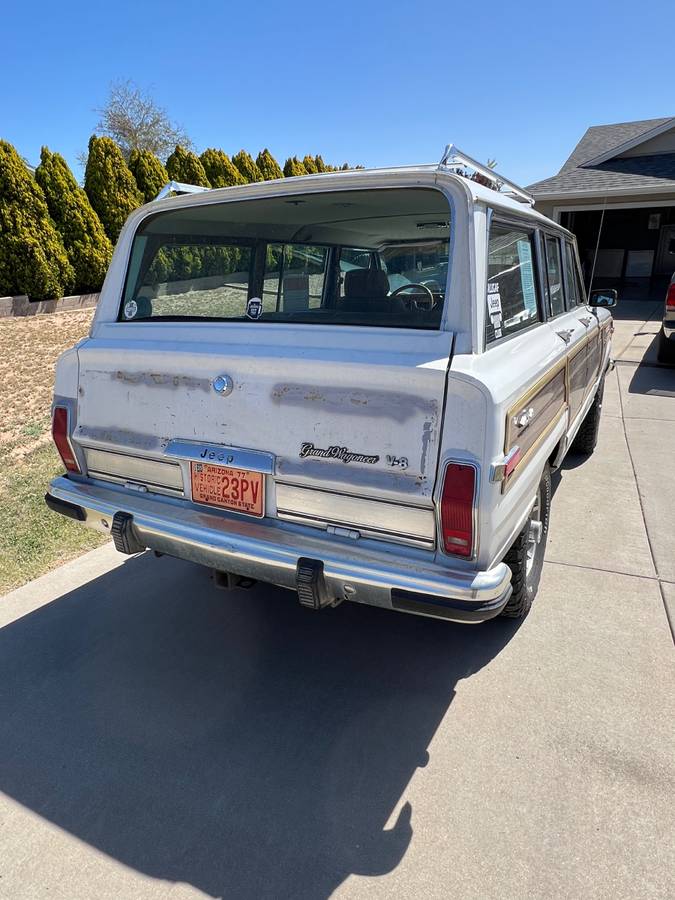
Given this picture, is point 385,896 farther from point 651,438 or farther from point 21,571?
point 651,438

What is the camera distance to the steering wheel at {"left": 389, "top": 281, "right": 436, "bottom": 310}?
313 cm

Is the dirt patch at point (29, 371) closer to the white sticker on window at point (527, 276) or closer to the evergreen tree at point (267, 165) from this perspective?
the white sticker on window at point (527, 276)

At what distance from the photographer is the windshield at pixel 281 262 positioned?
2.93 m

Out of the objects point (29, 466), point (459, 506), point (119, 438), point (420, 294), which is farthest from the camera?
point (29, 466)

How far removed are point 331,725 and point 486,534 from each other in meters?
1.10

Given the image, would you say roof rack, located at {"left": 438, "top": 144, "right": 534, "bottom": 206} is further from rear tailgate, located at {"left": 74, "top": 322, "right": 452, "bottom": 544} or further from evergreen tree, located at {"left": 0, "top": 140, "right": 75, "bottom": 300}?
evergreen tree, located at {"left": 0, "top": 140, "right": 75, "bottom": 300}

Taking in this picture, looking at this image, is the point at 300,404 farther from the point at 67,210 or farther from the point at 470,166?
the point at 67,210

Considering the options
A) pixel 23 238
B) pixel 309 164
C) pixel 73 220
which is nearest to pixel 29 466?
pixel 23 238

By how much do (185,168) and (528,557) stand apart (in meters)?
15.9

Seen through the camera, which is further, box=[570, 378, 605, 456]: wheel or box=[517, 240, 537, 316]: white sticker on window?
box=[570, 378, 605, 456]: wheel

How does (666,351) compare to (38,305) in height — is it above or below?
below

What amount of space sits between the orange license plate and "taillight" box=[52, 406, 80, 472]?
76 cm

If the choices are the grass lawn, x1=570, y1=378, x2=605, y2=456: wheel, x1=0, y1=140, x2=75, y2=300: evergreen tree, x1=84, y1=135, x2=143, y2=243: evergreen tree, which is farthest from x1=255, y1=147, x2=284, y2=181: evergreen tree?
x1=570, y1=378, x2=605, y2=456: wheel

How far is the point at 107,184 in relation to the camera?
14188mm
